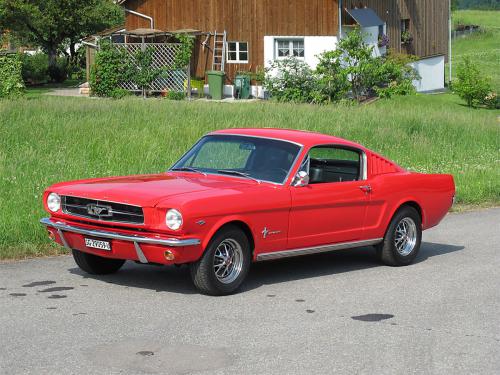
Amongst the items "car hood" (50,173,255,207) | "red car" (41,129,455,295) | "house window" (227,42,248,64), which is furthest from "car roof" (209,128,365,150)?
"house window" (227,42,248,64)

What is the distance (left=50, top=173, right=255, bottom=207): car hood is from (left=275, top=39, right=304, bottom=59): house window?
117 ft

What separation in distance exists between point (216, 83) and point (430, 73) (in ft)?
47.3

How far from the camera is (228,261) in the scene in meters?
9.63

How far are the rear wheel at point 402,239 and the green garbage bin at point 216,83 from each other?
3403 cm

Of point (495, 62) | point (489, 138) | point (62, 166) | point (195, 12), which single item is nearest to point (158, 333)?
point (62, 166)

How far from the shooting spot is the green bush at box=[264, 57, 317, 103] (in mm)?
41906

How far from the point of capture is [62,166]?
1691cm

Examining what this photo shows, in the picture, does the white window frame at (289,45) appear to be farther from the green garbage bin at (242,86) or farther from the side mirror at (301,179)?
the side mirror at (301,179)

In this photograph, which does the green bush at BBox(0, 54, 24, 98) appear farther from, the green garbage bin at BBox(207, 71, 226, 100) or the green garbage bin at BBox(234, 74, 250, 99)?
the green garbage bin at BBox(234, 74, 250, 99)

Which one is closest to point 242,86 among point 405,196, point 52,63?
point 52,63

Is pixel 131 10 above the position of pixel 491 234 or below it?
above

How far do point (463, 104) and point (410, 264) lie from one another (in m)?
34.9

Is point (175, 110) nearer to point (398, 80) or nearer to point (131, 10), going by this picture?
point (398, 80)

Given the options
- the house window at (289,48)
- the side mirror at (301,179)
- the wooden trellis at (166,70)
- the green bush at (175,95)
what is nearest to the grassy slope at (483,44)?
the house window at (289,48)
